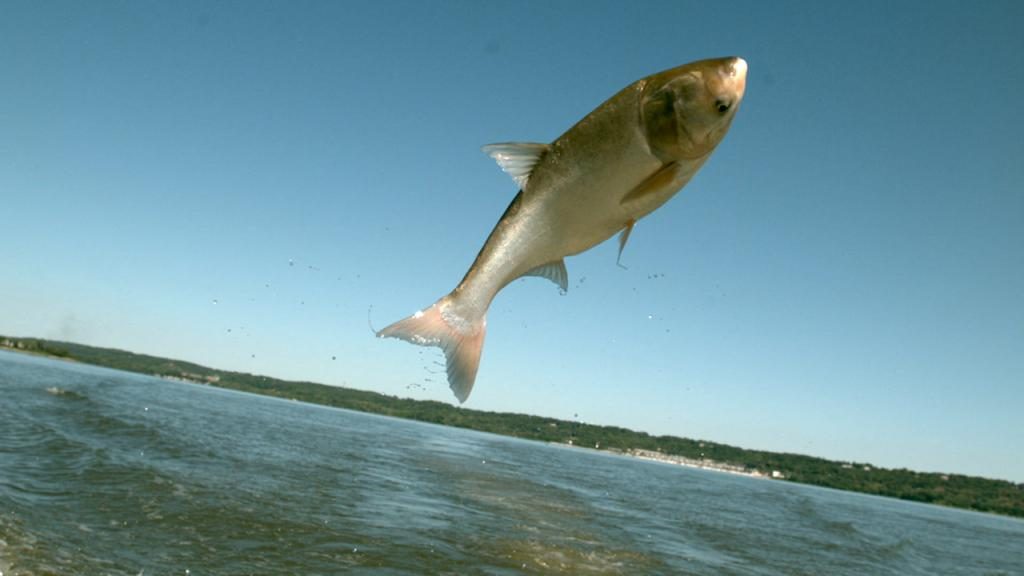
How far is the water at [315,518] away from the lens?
10977mm

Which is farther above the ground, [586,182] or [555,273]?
[586,182]

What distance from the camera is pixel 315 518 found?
47.5ft

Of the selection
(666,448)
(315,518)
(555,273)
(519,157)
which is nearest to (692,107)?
(519,157)

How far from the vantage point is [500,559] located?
1346 cm

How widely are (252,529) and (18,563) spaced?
166 inches

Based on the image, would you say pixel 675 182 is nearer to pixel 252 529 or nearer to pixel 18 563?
pixel 18 563

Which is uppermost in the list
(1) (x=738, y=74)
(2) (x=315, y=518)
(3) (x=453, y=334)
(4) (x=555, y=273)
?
(1) (x=738, y=74)

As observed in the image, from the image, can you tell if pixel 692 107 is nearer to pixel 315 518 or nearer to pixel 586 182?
pixel 586 182

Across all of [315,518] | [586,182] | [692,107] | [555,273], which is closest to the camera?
[692,107]

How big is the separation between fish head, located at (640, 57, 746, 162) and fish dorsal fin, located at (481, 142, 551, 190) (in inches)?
14.7

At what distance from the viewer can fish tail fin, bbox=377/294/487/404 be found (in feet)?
7.36

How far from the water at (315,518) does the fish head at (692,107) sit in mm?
10154

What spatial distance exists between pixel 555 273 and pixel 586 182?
16.1 inches

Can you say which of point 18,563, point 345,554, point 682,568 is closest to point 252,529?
point 345,554
